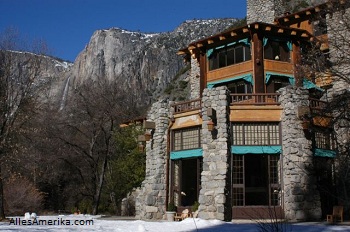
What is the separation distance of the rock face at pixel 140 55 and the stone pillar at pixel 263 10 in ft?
204

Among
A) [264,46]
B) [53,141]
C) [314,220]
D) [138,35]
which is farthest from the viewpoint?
[138,35]

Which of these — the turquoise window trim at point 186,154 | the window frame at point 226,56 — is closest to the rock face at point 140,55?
the window frame at point 226,56

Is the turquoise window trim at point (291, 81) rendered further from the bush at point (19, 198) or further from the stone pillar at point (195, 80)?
the bush at point (19, 198)

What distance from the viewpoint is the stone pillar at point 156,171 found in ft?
78.1

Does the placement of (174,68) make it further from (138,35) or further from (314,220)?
(314,220)

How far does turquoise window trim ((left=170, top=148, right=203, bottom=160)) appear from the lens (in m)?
22.9

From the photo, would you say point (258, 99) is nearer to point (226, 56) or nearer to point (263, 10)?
point (226, 56)

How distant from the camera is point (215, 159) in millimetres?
21578

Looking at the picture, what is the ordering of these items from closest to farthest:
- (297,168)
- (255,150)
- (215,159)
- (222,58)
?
1. (297,168)
2. (215,159)
3. (255,150)
4. (222,58)

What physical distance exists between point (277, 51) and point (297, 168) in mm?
9813

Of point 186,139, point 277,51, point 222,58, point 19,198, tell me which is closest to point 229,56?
point 222,58

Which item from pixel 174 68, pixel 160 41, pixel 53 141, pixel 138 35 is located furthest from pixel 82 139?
pixel 138 35

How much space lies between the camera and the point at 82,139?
3688cm

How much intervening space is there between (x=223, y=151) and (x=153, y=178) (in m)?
4.97
